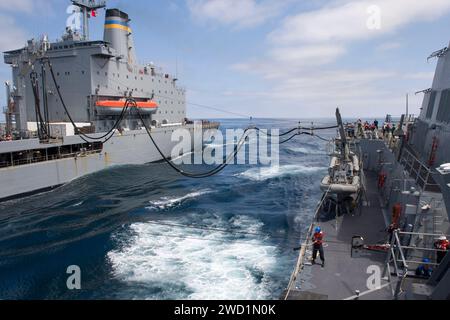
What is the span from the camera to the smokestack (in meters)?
37.2

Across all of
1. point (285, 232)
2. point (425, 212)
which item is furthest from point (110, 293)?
point (425, 212)

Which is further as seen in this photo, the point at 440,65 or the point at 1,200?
the point at 1,200

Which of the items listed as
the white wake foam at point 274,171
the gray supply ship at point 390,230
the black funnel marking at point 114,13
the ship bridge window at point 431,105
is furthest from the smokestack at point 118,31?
the ship bridge window at point 431,105

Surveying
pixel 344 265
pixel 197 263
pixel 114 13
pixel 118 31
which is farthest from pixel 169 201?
pixel 114 13

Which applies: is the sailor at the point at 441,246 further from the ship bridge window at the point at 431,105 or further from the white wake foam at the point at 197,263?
the ship bridge window at the point at 431,105

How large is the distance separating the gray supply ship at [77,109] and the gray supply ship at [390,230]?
14.5 meters

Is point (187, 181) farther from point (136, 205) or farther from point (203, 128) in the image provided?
point (203, 128)

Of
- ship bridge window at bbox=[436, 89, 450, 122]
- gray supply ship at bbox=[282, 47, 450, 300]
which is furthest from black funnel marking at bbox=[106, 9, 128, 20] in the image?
ship bridge window at bbox=[436, 89, 450, 122]

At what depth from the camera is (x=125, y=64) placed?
35875 mm

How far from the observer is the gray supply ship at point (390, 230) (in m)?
7.59

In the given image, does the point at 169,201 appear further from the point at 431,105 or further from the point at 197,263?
the point at 431,105

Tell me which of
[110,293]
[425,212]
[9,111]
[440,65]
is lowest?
[110,293]

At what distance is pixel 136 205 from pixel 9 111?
1618 cm

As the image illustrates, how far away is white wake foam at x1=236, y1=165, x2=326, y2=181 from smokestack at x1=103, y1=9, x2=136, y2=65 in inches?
803
